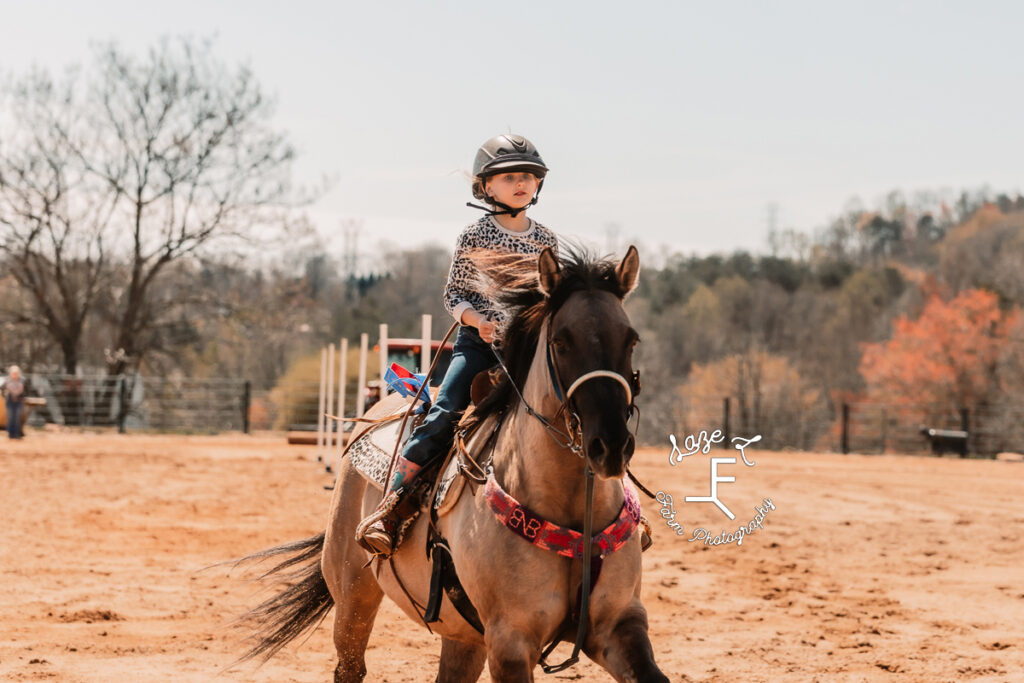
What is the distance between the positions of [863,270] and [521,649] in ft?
245

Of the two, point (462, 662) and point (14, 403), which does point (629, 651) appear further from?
point (14, 403)

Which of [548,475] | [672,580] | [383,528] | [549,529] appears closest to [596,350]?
[548,475]

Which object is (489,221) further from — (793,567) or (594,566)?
(793,567)

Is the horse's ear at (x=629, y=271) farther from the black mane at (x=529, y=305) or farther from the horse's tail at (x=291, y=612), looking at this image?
the horse's tail at (x=291, y=612)

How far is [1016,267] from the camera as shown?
48625 mm

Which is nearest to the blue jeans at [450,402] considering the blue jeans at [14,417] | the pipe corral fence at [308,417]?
the pipe corral fence at [308,417]

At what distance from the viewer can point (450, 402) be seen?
4.36 meters

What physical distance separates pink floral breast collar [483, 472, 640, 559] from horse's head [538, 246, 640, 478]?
1.49 feet

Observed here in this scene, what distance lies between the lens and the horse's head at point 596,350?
9.84ft

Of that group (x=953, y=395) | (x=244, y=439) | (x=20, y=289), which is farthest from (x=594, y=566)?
(x=953, y=395)

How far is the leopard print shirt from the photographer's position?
4.28 meters

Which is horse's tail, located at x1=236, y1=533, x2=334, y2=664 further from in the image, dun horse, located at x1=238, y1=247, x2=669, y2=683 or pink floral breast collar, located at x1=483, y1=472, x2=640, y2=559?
pink floral breast collar, located at x1=483, y1=472, x2=640, y2=559

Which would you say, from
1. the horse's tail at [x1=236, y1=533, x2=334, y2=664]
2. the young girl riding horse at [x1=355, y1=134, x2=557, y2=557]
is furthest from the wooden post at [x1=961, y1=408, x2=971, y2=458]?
the young girl riding horse at [x1=355, y1=134, x2=557, y2=557]

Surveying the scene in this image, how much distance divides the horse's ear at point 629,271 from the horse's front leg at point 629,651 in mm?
1099
